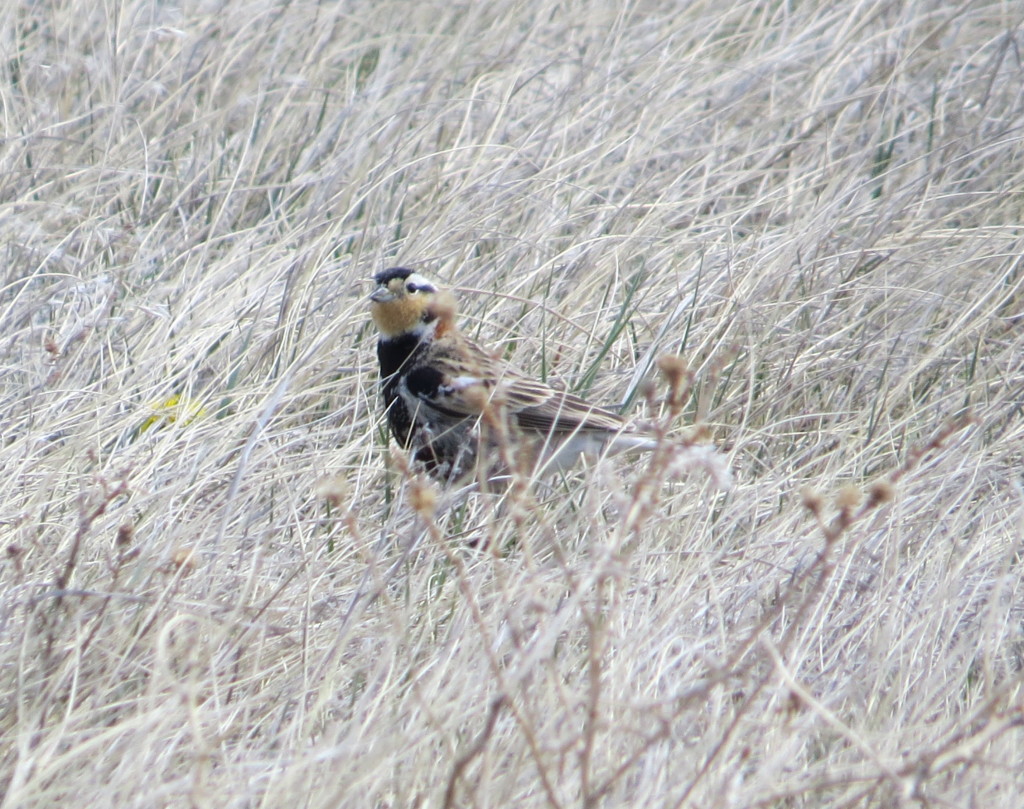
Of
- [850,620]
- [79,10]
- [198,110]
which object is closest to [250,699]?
[850,620]

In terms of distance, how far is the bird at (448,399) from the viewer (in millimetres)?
4137

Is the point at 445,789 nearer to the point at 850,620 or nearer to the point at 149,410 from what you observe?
the point at 850,620

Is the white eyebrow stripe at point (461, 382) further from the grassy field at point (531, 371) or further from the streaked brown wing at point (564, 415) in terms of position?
the grassy field at point (531, 371)

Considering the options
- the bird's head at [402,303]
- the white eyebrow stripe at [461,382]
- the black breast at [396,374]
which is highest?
the bird's head at [402,303]

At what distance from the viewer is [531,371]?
15.3 ft

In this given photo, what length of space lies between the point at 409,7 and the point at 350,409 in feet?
9.47

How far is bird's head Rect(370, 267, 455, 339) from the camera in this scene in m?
4.47

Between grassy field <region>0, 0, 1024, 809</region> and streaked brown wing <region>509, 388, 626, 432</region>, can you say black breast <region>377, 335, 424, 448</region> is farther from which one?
streaked brown wing <region>509, 388, 626, 432</region>

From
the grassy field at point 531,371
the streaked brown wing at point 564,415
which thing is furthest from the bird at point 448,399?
the grassy field at point 531,371

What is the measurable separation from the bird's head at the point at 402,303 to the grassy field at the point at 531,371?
139 mm

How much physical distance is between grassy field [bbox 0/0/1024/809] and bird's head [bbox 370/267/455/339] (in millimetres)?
139

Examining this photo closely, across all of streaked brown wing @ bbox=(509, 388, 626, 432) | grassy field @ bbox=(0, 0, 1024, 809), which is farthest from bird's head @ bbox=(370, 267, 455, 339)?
streaked brown wing @ bbox=(509, 388, 626, 432)

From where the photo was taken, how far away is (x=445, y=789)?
2.54 m

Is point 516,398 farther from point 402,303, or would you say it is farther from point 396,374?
point 402,303
